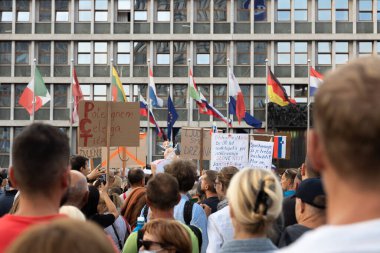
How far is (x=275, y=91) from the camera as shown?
95.1ft

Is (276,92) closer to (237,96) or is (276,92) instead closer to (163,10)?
(237,96)

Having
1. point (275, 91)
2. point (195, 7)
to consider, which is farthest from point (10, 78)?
point (275, 91)

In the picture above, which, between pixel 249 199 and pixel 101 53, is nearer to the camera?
pixel 249 199

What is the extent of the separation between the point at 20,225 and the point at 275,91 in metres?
26.5

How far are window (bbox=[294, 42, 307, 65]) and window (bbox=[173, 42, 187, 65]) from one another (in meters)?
6.06

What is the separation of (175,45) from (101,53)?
161 inches

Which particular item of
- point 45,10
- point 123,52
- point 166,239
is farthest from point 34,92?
point 166,239

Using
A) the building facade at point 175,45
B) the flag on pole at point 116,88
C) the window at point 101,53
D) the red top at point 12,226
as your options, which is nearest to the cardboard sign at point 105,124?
the red top at point 12,226

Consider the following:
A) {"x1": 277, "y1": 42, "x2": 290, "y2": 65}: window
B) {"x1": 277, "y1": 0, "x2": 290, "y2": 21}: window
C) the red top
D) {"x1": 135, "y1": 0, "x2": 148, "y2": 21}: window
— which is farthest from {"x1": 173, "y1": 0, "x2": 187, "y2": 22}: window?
the red top

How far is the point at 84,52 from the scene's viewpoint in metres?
42.1

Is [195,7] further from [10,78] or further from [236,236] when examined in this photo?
[236,236]

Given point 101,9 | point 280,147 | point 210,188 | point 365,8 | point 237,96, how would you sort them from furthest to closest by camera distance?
point 101,9
point 365,8
point 237,96
point 280,147
point 210,188

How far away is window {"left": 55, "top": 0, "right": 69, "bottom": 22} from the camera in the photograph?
139 feet

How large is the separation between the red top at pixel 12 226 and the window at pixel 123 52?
1545 inches
